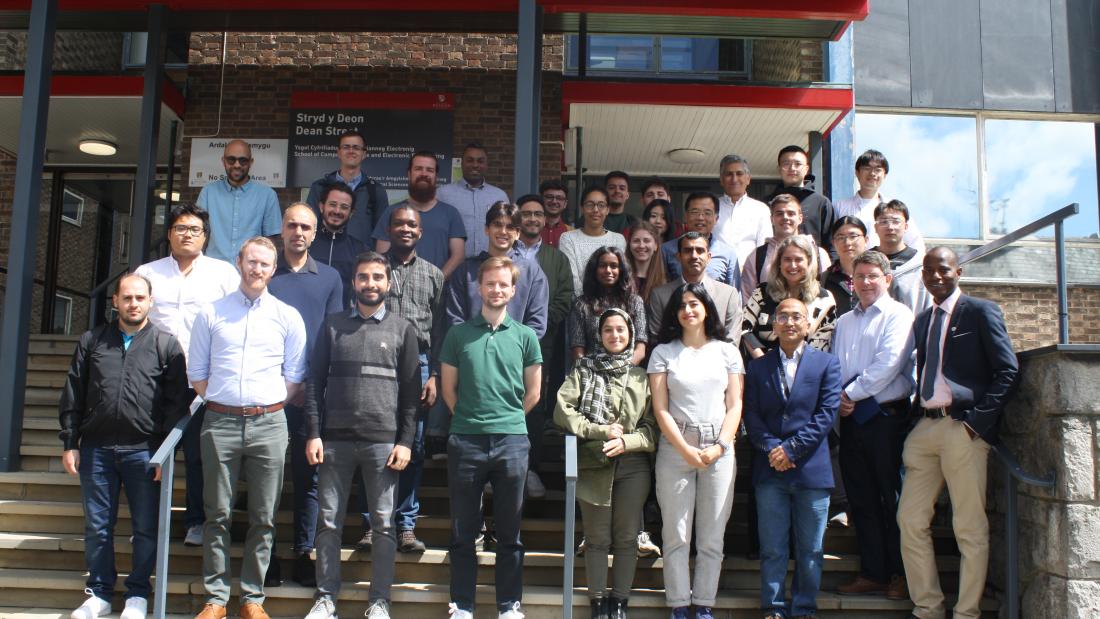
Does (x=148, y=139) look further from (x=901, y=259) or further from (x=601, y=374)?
(x=901, y=259)

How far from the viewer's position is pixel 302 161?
10195 mm

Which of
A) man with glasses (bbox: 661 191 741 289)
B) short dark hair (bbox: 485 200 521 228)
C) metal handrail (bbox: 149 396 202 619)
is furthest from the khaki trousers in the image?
metal handrail (bbox: 149 396 202 619)

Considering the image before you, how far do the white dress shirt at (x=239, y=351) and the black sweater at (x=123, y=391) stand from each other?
0.83ft

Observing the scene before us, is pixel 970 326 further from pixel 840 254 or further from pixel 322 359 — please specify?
pixel 322 359

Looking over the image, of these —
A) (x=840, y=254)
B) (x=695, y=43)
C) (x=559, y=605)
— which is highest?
(x=695, y=43)

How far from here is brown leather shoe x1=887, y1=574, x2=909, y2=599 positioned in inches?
211

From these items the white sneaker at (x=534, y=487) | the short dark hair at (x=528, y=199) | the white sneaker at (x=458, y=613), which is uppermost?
the short dark hair at (x=528, y=199)

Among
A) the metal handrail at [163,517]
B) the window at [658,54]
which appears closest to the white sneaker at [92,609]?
the metal handrail at [163,517]

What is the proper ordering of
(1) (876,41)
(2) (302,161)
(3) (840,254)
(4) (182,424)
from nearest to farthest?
(4) (182,424)
(3) (840,254)
(2) (302,161)
(1) (876,41)

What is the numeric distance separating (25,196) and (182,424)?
2.73m

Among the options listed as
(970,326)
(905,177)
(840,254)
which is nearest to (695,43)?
(905,177)

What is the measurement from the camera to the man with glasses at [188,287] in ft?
18.1

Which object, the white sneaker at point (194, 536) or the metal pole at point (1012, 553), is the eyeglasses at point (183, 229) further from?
the metal pole at point (1012, 553)

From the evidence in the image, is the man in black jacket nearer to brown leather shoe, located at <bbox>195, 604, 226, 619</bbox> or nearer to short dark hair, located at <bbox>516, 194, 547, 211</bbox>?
brown leather shoe, located at <bbox>195, 604, 226, 619</bbox>
